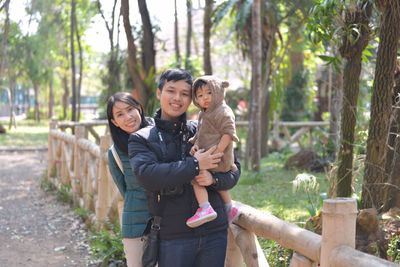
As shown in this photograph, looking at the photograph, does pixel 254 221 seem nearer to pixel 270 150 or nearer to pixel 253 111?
pixel 253 111

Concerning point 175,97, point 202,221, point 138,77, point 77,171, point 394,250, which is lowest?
point 77,171

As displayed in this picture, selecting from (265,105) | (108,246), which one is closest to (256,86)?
(265,105)

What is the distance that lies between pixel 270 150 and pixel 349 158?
10.7 m

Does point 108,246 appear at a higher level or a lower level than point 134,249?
lower

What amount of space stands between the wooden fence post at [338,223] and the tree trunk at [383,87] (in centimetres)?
176

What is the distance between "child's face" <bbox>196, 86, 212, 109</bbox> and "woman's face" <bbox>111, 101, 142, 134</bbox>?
0.59m

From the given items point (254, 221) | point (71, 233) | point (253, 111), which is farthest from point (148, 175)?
point (253, 111)

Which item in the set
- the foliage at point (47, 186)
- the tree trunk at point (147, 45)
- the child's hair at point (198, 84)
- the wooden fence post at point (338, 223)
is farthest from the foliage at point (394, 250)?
the foliage at point (47, 186)

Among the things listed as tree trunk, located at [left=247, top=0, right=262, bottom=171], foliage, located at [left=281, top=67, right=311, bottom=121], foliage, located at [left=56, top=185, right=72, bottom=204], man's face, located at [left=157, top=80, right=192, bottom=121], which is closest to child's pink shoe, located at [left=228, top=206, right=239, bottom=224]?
man's face, located at [left=157, top=80, right=192, bottom=121]

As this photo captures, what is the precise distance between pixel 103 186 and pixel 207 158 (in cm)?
383

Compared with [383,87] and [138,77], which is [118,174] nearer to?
[383,87]

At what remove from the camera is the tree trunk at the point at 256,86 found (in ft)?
32.1

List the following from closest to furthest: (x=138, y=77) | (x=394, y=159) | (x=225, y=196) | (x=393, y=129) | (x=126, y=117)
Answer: (x=225, y=196)
(x=126, y=117)
(x=394, y=159)
(x=393, y=129)
(x=138, y=77)

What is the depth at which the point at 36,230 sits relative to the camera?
7.25m
